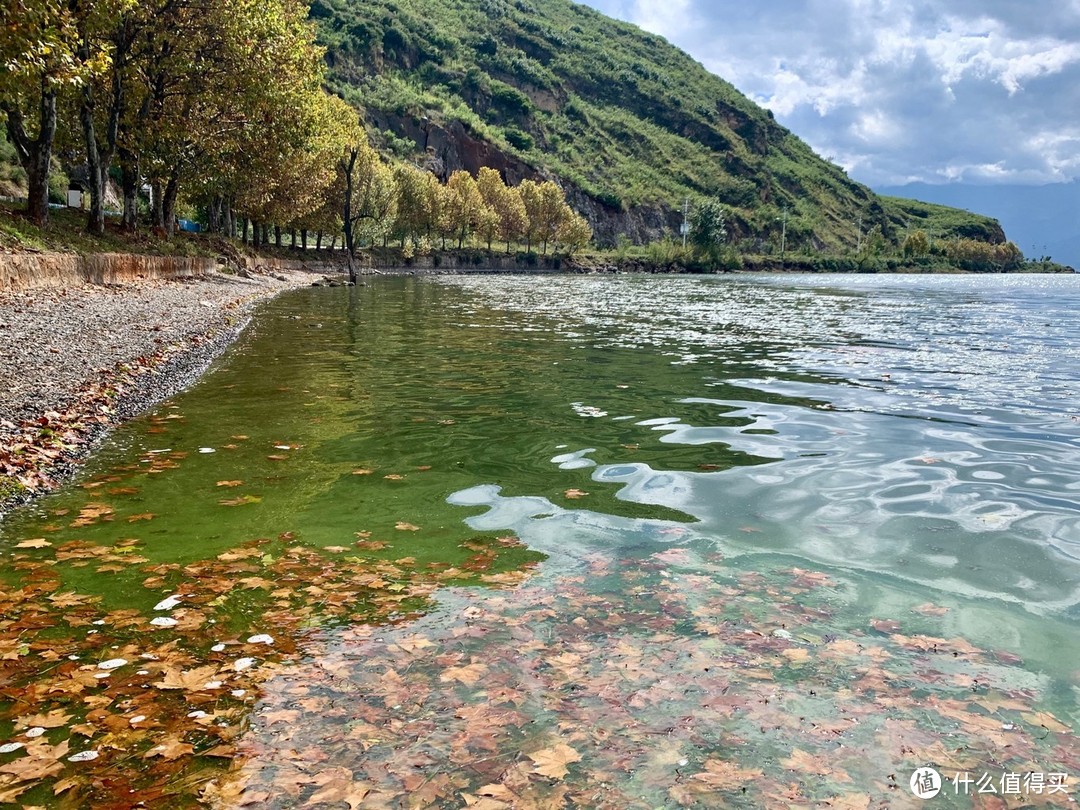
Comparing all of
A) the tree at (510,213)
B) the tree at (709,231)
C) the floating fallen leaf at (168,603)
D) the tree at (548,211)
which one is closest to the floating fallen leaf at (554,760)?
the floating fallen leaf at (168,603)

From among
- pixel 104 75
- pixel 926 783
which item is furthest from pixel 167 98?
pixel 926 783

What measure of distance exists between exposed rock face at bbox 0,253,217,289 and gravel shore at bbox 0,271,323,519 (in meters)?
0.56

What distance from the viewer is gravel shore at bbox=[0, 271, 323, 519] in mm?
8234

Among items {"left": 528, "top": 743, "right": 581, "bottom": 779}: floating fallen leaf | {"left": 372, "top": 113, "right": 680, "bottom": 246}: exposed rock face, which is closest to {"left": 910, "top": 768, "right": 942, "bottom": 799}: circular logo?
{"left": 528, "top": 743, "right": 581, "bottom": 779}: floating fallen leaf

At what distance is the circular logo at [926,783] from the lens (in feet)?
10.9

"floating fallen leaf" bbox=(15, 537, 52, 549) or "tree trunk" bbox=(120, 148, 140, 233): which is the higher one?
"tree trunk" bbox=(120, 148, 140, 233)

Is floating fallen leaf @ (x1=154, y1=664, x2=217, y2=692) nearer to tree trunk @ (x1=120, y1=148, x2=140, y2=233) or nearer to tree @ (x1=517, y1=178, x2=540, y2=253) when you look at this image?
tree trunk @ (x1=120, y1=148, x2=140, y2=233)

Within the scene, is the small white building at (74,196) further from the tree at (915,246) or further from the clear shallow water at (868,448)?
the tree at (915,246)

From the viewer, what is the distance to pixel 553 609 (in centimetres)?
504

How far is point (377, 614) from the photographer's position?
498 cm

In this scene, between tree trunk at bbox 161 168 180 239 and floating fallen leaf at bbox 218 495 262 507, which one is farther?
tree trunk at bbox 161 168 180 239

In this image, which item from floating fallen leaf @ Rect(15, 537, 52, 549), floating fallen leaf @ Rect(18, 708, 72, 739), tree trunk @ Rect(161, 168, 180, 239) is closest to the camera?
floating fallen leaf @ Rect(18, 708, 72, 739)

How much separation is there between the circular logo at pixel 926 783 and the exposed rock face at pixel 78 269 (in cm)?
2379

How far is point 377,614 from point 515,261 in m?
128
